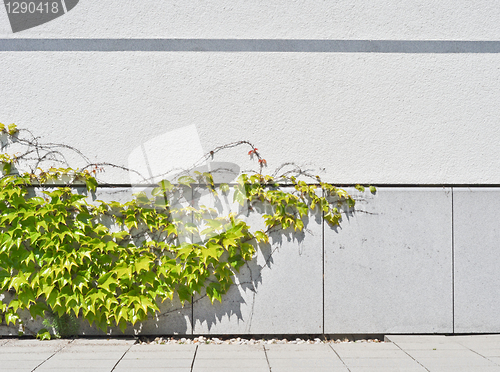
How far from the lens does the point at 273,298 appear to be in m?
3.96

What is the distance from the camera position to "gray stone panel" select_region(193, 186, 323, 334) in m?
3.95

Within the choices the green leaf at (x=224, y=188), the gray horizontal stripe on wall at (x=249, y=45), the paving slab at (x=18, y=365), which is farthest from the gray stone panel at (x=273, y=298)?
the gray horizontal stripe on wall at (x=249, y=45)

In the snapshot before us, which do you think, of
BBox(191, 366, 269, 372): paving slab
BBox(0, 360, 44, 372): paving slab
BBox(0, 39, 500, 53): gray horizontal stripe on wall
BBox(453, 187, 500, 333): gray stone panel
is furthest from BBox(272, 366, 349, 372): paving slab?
BBox(0, 39, 500, 53): gray horizontal stripe on wall

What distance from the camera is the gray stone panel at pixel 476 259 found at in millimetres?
3990

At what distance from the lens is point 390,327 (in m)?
3.96

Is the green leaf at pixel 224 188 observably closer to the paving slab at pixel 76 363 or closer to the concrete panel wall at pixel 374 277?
the concrete panel wall at pixel 374 277

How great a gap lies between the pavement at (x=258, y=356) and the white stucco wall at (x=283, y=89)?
1.70 metres

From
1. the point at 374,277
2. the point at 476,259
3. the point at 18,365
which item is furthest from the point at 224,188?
the point at 476,259

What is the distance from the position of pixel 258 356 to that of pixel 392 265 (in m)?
1.71

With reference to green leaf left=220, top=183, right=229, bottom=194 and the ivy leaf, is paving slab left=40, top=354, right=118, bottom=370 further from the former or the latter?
green leaf left=220, top=183, right=229, bottom=194

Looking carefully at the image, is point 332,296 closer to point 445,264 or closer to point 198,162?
point 445,264

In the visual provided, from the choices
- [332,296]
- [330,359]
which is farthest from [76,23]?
[330,359]

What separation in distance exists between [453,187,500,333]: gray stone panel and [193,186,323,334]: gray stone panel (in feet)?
5.00

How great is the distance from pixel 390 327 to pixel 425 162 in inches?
72.1
